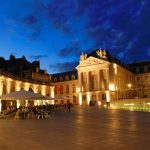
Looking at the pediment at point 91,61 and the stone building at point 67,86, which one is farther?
the stone building at point 67,86

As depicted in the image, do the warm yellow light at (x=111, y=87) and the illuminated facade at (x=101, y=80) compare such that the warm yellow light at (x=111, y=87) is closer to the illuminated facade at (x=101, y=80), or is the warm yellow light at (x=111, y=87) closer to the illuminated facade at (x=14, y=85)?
the illuminated facade at (x=101, y=80)

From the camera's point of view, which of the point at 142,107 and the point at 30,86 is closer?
the point at 142,107

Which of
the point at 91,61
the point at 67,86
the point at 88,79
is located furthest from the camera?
the point at 67,86

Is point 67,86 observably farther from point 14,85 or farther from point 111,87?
point 14,85

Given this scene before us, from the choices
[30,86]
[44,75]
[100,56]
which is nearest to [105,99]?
[100,56]

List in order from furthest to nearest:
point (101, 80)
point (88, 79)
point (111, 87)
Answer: point (88, 79) < point (101, 80) < point (111, 87)

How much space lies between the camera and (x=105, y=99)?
82.8m

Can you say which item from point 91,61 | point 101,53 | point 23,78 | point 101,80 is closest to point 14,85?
point 23,78

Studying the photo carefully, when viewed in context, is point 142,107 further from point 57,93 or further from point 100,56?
point 57,93

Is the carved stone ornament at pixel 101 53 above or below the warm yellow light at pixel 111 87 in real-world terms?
above

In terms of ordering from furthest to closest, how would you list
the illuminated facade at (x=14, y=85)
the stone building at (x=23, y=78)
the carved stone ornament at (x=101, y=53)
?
the carved stone ornament at (x=101, y=53) < the stone building at (x=23, y=78) < the illuminated facade at (x=14, y=85)

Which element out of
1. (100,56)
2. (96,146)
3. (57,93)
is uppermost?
(100,56)

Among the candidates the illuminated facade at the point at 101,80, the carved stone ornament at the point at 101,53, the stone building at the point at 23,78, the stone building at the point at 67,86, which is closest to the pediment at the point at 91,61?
the illuminated facade at the point at 101,80

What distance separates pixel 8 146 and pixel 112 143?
4382 millimetres
